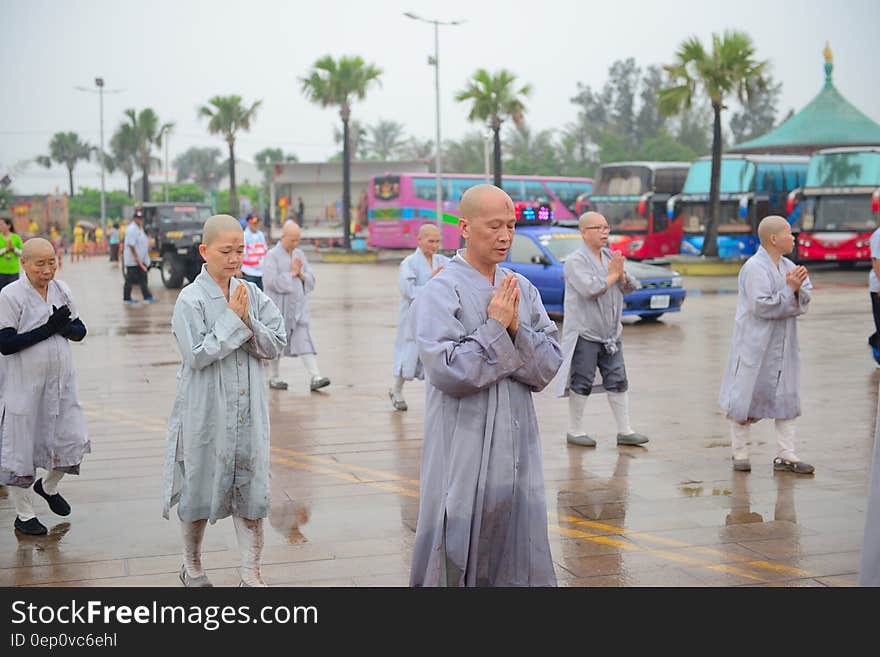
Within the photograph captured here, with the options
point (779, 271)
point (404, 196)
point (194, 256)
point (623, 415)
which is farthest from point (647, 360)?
point (404, 196)

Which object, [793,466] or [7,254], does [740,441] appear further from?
[7,254]

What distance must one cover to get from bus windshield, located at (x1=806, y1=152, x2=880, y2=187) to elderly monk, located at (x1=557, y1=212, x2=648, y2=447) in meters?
23.3

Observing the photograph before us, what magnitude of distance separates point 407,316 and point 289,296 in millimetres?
2045

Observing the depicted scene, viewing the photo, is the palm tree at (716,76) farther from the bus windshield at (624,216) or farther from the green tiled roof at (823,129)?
the green tiled roof at (823,129)

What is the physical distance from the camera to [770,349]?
7.34 metres

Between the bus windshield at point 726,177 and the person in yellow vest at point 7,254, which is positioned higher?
the bus windshield at point 726,177

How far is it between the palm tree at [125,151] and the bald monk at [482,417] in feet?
233

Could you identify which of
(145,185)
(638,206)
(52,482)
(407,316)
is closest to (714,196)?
(638,206)

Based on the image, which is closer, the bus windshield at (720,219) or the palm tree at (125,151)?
the bus windshield at (720,219)

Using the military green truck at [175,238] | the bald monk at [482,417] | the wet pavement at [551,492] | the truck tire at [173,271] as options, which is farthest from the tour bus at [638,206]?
the bald monk at [482,417]

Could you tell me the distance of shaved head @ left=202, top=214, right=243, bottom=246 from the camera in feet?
15.8

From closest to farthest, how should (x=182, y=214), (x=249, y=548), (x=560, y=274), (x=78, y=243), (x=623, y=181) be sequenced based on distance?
(x=249, y=548), (x=560, y=274), (x=182, y=214), (x=623, y=181), (x=78, y=243)

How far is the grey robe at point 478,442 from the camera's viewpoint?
3.71 metres

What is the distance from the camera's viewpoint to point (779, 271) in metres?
A: 7.35
